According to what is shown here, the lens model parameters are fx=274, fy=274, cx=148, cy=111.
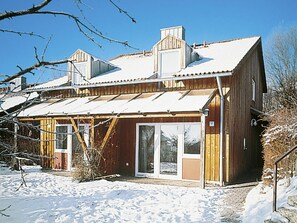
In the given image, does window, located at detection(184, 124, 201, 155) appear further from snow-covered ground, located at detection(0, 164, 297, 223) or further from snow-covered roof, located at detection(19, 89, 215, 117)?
snow-covered ground, located at detection(0, 164, 297, 223)

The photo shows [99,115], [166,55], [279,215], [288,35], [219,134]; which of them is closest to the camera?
[279,215]

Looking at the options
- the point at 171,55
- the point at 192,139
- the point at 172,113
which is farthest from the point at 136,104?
the point at 171,55

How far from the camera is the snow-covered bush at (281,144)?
8789 millimetres

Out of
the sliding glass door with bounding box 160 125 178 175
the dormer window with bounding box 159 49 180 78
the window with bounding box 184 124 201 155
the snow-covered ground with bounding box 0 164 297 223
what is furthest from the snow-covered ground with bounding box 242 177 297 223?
the dormer window with bounding box 159 49 180 78

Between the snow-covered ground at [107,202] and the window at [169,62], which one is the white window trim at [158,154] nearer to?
the snow-covered ground at [107,202]

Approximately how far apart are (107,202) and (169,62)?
27.0 ft

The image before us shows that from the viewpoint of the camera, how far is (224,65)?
12.5m

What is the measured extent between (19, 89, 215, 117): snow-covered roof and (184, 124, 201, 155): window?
141 cm

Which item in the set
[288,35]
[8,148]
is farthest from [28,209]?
[288,35]

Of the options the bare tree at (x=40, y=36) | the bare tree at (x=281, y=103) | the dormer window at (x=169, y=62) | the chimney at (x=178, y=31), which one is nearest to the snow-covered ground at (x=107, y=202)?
the bare tree at (x=281, y=103)

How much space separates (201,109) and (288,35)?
74.3 feet

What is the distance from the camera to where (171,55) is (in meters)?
14.4

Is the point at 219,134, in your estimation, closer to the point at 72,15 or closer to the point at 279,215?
the point at 279,215

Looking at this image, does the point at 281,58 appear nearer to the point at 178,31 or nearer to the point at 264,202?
the point at 178,31
